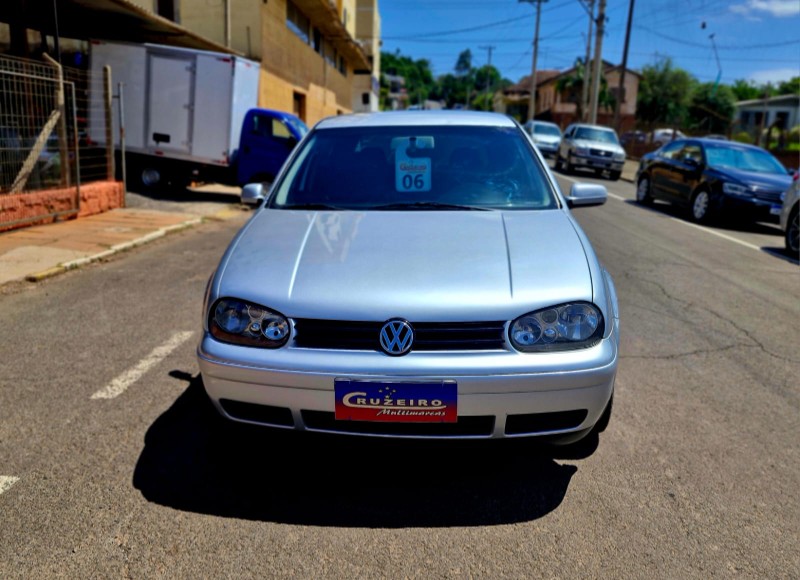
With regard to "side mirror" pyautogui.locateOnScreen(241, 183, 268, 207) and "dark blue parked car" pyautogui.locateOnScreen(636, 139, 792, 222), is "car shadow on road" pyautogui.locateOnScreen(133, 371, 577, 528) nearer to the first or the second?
"side mirror" pyautogui.locateOnScreen(241, 183, 268, 207)

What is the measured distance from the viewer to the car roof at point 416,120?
13.8 feet

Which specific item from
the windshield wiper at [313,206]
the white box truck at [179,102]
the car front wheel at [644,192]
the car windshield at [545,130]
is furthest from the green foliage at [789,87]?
the windshield wiper at [313,206]

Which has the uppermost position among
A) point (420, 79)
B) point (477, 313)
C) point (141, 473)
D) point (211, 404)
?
point (420, 79)

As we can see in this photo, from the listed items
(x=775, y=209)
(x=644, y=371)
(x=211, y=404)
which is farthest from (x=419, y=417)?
(x=775, y=209)

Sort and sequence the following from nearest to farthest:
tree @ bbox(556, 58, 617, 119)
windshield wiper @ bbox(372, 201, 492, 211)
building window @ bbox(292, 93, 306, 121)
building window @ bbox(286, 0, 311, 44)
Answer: windshield wiper @ bbox(372, 201, 492, 211) < building window @ bbox(286, 0, 311, 44) < building window @ bbox(292, 93, 306, 121) < tree @ bbox(556, 58, 617, 119)

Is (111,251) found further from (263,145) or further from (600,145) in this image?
(600,145)

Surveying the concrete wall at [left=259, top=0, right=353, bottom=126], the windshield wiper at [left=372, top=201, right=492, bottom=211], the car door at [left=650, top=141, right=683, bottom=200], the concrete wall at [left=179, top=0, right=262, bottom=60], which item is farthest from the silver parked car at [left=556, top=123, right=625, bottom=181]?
the windshield wiper at [left=372, top=201, right=492, bottom=211]

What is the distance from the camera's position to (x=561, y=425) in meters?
2.60

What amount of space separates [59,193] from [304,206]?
24.1 ft

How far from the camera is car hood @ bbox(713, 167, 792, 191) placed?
1119 centimetres

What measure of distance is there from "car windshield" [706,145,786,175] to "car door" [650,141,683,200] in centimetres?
98

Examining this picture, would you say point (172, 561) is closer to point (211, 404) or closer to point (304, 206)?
point (211, 404)

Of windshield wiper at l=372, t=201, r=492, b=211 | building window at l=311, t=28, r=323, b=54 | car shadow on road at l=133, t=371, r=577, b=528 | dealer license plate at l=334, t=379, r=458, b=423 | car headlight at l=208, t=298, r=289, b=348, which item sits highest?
building window at l=311, t=28, r=323, b=54

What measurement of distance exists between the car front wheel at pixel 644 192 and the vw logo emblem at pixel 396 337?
1361 centimetres
